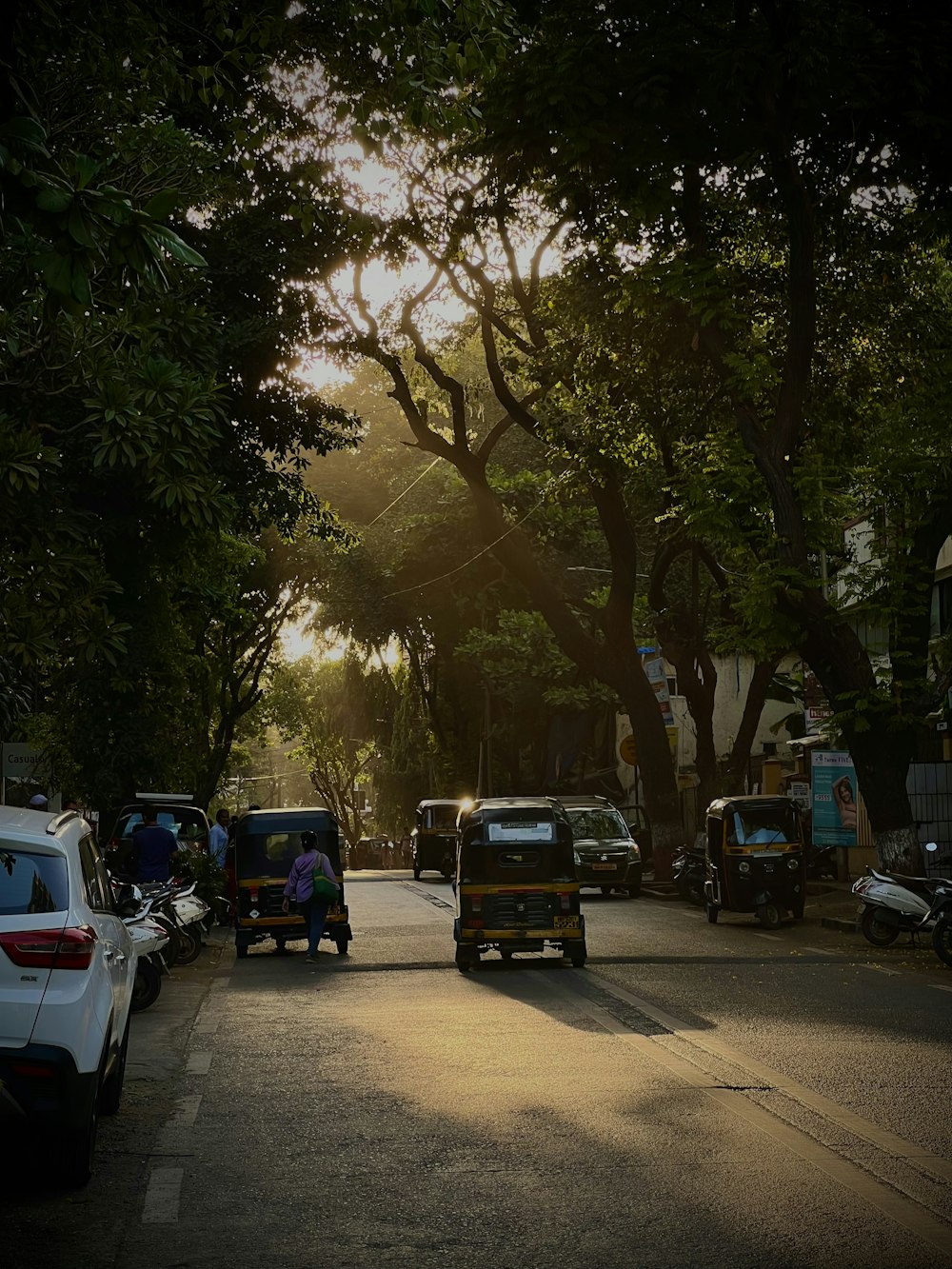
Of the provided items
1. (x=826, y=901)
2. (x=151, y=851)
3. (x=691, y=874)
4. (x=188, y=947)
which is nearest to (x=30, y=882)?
(x=188, y=947)

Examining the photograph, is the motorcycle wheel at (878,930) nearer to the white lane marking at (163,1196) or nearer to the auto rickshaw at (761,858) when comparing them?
the auto rickshaw at (761,858)

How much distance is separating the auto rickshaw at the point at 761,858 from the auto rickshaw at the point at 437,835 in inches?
786

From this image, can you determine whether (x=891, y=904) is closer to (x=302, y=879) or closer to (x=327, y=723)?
(x=302, y=879)

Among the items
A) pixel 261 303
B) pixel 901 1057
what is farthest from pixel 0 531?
pixel 261 303

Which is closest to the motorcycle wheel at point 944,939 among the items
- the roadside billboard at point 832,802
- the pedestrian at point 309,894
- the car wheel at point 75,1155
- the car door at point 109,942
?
the pedestrian at point 309,894

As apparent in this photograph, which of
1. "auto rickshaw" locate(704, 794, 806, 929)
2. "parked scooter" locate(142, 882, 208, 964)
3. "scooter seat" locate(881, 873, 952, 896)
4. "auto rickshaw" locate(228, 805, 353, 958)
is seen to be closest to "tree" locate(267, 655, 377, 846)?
"auto rickshaw" locate(704, 794, 806, 929)

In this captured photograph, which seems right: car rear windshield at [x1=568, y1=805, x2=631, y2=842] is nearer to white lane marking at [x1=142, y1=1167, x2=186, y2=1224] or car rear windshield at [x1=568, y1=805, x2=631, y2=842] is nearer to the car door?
the car door

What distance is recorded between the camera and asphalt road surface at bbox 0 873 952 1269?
274 inches

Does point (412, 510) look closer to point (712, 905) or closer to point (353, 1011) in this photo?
point (712, 905)

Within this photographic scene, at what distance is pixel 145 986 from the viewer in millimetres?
16219

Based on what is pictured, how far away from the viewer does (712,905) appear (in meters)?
27.3

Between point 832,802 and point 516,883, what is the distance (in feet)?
43.3

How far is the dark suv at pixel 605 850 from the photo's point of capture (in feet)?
112

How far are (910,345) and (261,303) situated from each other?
32.7ft
